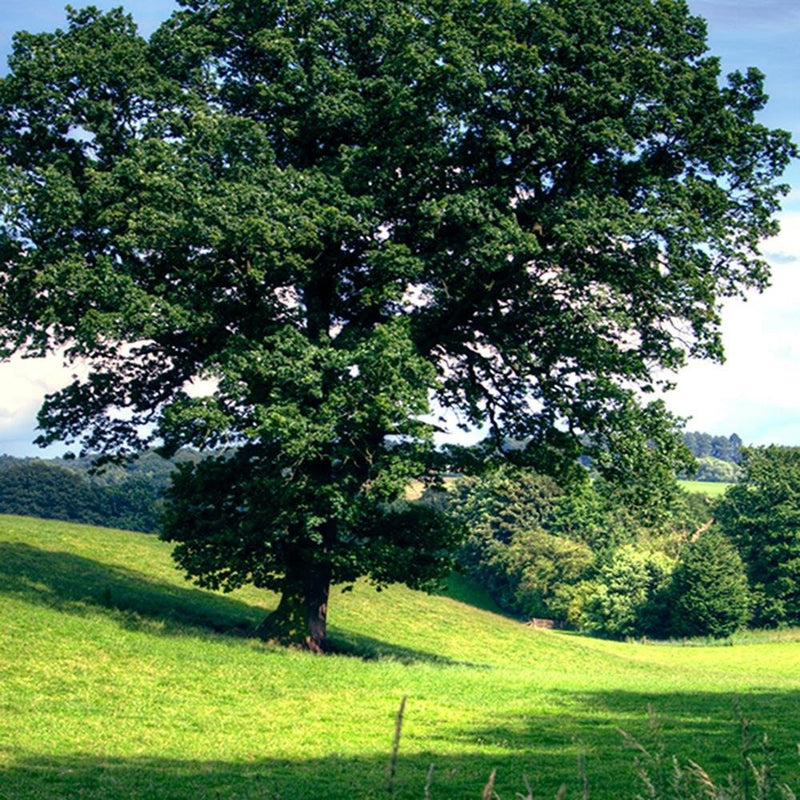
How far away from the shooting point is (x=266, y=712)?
2006 cm

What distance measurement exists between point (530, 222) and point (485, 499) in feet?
260

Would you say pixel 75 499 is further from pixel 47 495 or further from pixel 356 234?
pixel 356 234

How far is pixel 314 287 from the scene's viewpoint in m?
28.6

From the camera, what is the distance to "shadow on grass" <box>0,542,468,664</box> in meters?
30.1

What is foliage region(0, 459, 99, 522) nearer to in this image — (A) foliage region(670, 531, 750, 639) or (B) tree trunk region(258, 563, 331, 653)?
(A) foliage region(670, 531, 750, 639)

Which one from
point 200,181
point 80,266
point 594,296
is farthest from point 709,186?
point 80,266

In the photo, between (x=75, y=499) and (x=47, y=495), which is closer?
(x=75, y=499)

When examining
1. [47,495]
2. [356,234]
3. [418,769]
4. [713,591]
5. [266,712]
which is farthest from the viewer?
[47,495]

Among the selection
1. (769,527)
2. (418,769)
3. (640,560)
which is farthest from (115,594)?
(769,527)

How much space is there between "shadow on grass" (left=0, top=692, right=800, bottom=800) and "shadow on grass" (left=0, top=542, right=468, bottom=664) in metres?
12.8

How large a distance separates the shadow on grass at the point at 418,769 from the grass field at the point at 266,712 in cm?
5

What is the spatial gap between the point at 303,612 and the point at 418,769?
13.9 metres

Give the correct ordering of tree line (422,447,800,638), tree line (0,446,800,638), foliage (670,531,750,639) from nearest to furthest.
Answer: foliage (670,531,750,639)
tree line (422,447,800,638)
tree line (0,446,800,638)

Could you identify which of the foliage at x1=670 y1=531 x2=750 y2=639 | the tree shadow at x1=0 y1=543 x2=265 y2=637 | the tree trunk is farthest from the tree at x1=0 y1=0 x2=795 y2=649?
the foliage at x1=670 y1=531 x2=750 y2=639
